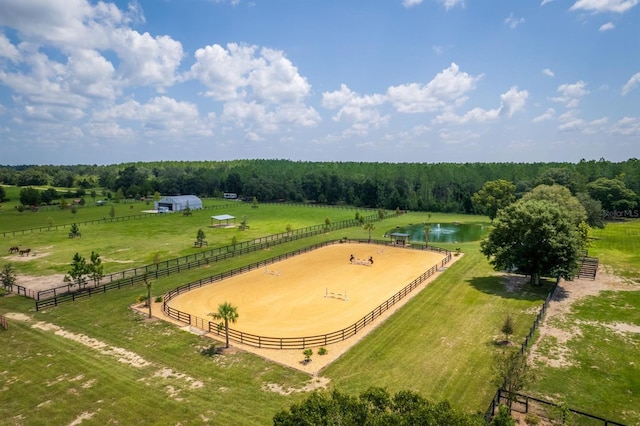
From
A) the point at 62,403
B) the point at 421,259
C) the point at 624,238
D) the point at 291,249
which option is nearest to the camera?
the point at 62,403

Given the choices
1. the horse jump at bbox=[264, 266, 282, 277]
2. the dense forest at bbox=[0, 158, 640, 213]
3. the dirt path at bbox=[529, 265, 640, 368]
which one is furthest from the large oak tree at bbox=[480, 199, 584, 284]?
the dense forest at bbox=[0, 158, 640, 213]

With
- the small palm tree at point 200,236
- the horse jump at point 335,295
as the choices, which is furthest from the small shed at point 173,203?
the horse jump at point 335,295

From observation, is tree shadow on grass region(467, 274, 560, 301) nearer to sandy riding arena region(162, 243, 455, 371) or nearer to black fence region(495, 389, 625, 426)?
sandy riding arena region(162, 243, 455, 371)

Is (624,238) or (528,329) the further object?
(624,238)

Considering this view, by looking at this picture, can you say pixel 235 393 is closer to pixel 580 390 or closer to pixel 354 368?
pixel 354 368

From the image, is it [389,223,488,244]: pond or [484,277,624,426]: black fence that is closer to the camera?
[484,277,624,426]: black fence

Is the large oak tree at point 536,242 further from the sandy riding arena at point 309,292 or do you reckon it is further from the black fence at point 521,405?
the black fence at point 521,405

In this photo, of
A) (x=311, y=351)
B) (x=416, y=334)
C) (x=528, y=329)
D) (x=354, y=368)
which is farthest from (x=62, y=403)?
(x=528, y=329)
